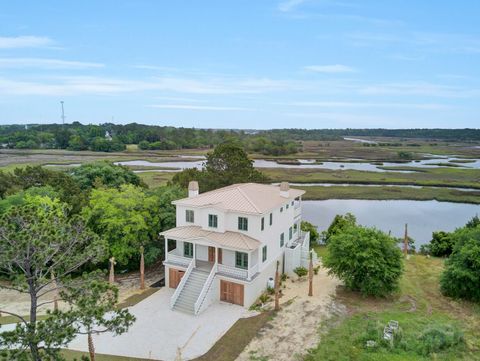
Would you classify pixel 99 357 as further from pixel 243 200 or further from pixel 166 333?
pixel 243 200

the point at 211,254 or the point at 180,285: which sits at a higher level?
the point at 211,254

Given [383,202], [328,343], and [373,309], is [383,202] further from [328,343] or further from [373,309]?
[328,343]

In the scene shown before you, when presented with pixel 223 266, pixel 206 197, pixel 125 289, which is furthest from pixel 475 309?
pixel 125 289

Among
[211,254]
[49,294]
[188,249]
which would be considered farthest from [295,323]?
[49,294]

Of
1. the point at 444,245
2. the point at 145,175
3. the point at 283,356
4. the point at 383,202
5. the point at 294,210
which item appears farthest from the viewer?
the point at 145,175

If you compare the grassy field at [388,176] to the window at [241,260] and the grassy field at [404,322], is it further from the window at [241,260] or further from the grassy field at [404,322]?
the window at [241,260]
